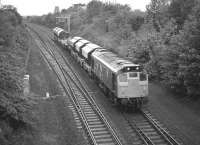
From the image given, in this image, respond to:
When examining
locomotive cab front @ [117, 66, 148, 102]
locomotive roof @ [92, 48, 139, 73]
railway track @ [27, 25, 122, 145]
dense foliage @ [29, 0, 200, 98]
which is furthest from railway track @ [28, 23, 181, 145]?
dense foliage @ [29, 0, 200, 98]

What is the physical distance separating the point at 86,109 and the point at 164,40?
42.5 ft

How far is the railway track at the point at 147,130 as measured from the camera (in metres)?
16.8

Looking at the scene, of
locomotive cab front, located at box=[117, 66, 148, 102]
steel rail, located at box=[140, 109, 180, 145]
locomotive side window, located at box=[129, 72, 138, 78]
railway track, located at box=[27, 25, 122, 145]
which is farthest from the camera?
locomotive side window, located at box=[129, 72, 138, 78]

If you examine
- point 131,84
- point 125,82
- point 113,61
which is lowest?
point 131,84

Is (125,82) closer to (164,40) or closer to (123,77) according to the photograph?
(123,77)

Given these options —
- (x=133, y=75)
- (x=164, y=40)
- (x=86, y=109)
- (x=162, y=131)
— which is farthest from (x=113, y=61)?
(x=164, y=40)

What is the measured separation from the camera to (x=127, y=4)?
64625 millimetres

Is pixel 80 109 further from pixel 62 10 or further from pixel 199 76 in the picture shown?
pixel 62 10

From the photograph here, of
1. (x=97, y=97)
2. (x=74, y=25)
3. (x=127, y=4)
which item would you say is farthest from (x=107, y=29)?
(x=97, y=97)

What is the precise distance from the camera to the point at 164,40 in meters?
31.2

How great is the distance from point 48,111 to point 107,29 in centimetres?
3870

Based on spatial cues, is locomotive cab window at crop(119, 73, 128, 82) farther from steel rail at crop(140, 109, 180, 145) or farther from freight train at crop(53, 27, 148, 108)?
steel rail at crop(140, 109, 180, 145)

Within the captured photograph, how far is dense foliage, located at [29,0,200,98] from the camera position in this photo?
2112cm

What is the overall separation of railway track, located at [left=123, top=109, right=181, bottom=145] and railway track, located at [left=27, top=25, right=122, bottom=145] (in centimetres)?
142
